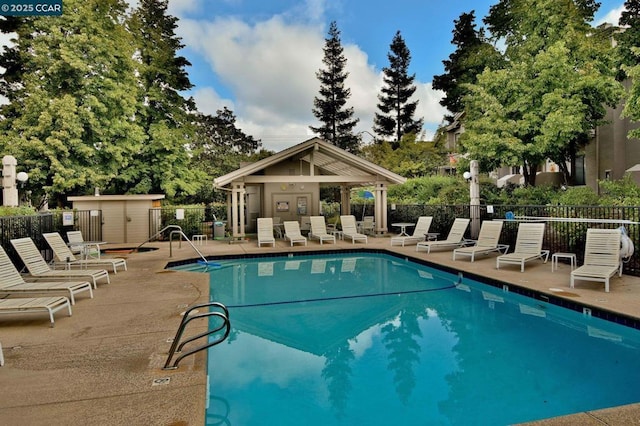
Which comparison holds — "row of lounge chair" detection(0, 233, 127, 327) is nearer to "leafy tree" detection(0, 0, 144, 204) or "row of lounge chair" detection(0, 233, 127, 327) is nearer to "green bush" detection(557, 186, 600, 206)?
"leafy tree" detection(0, 0, 144, 204)

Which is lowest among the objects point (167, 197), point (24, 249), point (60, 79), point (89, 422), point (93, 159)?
point (89, 422)

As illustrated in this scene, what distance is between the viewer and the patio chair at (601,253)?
7.11 metres

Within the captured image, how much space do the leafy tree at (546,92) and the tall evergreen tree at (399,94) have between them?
20.5 meters

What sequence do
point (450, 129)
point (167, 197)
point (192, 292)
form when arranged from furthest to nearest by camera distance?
point (450, 129) → point (167, 197) → point (192, 292)

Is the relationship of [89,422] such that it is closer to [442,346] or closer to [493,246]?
[442,346]

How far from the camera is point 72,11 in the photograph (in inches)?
642

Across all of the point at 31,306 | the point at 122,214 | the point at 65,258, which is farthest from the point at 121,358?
the point at 122,214

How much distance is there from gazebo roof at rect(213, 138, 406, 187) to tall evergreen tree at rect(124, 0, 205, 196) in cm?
596

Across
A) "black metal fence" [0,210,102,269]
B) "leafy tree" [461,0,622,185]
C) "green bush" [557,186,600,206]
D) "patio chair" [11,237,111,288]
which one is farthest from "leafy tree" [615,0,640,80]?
"black metal fence" [0,210,102,269]

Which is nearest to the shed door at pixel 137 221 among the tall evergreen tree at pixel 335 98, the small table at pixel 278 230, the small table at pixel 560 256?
the small table at pixel 278 230

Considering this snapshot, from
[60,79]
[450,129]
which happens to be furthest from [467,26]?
[60,79]

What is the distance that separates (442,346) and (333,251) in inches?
311

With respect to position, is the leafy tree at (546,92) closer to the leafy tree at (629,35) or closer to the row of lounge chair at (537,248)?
the leafy tree at (629,35)

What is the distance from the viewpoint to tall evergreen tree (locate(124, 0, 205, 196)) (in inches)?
781
